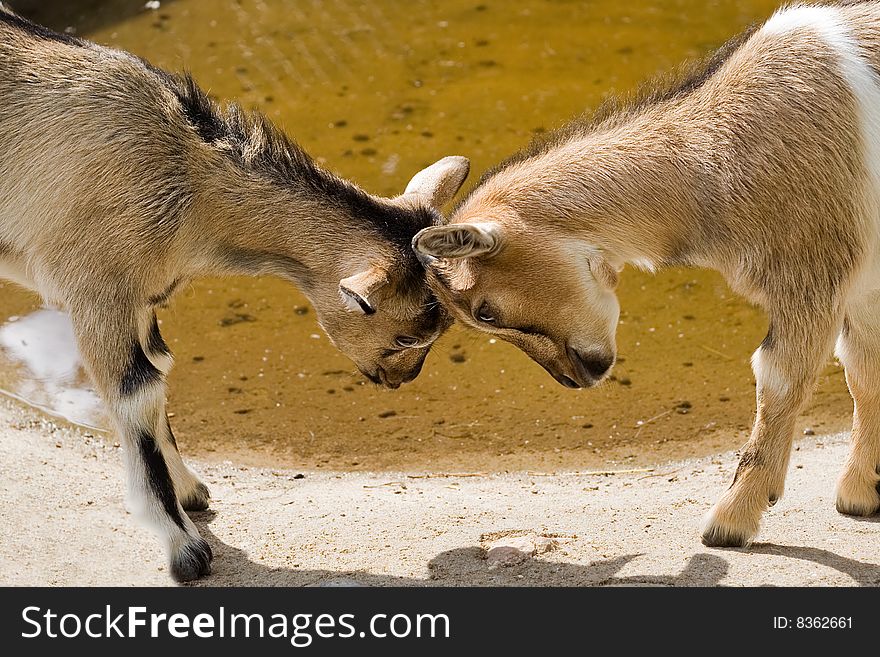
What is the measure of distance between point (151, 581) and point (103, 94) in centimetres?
229

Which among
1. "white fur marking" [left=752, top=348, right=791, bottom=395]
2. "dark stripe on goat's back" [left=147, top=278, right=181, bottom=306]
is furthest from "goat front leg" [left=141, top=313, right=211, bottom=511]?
"white fur marking" [left=752, top=348, right=791, bottom=395]

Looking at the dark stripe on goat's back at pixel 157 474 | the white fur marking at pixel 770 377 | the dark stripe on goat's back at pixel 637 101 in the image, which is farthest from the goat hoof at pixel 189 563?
the white fur marking at pixel 770 377

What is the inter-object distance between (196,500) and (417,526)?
119 cm

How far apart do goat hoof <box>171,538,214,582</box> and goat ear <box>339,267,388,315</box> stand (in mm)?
1338

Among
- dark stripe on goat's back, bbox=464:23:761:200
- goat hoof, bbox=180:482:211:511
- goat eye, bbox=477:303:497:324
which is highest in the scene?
dark stripe on goat's back, bbox=464:23:761:200

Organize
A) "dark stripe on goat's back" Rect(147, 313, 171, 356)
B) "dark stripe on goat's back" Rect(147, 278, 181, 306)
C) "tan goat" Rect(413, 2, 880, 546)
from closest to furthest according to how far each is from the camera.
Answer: "tan goat" Rect(413, 2, 880, 546), "dark stripe on goat's back" Rect(147, 278, 181, 306), "dark stripe on goat's back" Rect(147, 313, 171, 356)

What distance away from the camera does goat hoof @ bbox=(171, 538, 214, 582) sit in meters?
5.81

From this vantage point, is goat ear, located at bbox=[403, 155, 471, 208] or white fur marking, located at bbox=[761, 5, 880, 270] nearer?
white fur marking, located at bbox=[761, 5, 880, 270]

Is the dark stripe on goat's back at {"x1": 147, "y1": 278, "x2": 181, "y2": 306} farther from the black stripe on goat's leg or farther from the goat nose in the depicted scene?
the goat nose

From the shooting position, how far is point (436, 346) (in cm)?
826

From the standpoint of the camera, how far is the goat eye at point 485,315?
574cm

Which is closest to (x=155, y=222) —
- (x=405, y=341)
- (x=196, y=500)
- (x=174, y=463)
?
(x=405, y=341)

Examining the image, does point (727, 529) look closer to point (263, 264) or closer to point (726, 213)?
point (726, 213)
